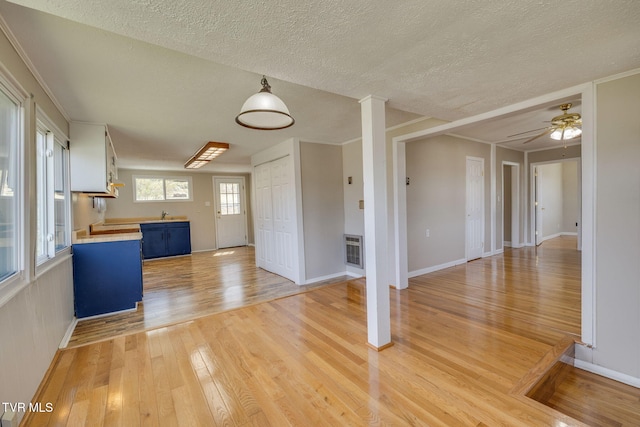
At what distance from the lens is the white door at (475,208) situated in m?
5.30

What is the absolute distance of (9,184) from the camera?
65.5 inches

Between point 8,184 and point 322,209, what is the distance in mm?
3555

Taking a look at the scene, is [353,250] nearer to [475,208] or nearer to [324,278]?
[324,278]

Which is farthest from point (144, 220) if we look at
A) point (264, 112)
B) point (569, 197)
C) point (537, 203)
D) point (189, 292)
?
point (569, 197)

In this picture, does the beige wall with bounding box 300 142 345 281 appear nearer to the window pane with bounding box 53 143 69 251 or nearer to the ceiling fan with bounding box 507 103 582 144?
the window pane with bounding box 53 143 69 251

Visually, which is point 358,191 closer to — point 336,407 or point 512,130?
point 512,130

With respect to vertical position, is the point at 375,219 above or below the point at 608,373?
above

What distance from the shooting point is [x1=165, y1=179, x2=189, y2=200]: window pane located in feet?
24.7

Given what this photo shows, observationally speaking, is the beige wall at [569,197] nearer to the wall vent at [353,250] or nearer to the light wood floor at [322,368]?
the light wood floor at [322,368]

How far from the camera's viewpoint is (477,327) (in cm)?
A: 265

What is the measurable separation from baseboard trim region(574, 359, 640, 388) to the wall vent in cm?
272

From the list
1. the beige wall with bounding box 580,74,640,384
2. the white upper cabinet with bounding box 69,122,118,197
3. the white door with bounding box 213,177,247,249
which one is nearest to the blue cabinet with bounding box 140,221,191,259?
the white door with bounding box 213,177,247,249

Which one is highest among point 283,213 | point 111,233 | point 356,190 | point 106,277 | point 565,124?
point 565,124

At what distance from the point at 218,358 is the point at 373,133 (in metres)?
2.27
